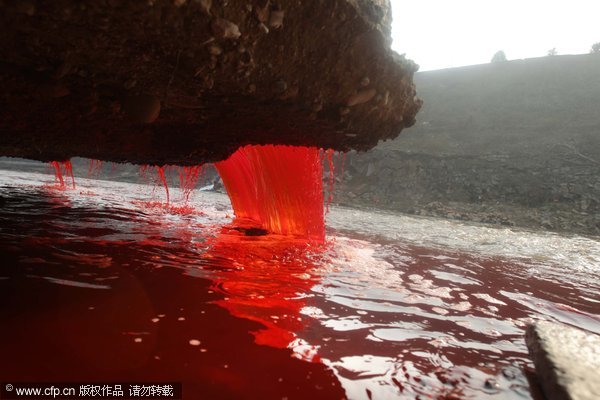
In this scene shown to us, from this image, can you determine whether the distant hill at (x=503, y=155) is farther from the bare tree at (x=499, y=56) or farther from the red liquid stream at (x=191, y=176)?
the red liquid stream at (x=191, y=176)

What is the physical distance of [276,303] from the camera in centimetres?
174

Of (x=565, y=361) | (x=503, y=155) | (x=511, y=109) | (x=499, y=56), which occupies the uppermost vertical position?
(x=499, y=56)

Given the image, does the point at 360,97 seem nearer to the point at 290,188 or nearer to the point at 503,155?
the point at 290,188

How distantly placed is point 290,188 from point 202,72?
2660 millimetres

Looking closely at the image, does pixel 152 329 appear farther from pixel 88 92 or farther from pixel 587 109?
pixel 587 109

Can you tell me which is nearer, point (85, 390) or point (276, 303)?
point (85, 390)

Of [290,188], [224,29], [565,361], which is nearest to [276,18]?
[224,29]

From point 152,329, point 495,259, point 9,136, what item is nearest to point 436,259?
point 495,259

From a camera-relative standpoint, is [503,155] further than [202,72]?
Answer: Yes

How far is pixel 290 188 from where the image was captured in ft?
13.7

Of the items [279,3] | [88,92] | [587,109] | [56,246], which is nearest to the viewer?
[279,3]

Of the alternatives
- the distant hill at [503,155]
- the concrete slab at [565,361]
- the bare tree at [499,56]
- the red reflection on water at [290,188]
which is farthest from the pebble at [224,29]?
the bare tree at [499,56]

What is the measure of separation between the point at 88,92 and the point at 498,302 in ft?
8.13

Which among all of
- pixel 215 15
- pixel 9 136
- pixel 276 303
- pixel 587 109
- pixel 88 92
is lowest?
pixel 276 303
